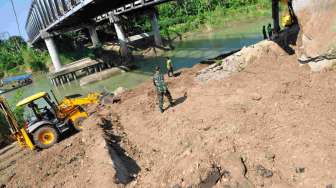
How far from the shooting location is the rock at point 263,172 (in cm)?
727

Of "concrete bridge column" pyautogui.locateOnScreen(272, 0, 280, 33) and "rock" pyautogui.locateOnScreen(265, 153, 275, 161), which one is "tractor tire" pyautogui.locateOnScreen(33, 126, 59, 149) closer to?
"rock" pyautogui.locateOnScreen(265, 153, 275, 161)

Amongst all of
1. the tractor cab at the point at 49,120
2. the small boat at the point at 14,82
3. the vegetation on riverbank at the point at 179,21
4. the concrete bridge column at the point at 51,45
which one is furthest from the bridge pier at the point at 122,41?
the tractor cab at the point at 49,120

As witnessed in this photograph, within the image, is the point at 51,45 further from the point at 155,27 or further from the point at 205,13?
the point at 205,13

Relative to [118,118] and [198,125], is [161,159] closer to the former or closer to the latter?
[198,125]

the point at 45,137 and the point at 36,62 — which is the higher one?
the point at 45,137

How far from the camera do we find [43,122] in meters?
12.5

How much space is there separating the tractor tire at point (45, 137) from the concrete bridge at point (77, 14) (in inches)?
379

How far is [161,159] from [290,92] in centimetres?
443

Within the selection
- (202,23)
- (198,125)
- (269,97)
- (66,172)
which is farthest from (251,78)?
(202,23)

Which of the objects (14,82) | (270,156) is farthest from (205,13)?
(270,156)

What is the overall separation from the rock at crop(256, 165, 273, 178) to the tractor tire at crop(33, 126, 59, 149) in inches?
313

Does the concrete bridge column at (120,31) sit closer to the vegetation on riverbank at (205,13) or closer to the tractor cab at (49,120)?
the vegetation on riverbank at (205,13)

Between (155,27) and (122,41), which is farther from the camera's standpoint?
(155,27)

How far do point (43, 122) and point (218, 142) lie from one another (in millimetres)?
6774
